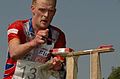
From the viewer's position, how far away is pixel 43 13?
571 cm

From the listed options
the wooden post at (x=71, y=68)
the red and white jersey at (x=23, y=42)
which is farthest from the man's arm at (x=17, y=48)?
the wooden post at (x=71, y=68)

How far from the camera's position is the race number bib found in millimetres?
5754

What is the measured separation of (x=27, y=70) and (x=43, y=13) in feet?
2.50

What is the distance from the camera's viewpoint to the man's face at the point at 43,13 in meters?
5.71

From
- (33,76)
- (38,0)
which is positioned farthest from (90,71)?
(38,0)

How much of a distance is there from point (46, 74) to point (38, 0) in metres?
0.96

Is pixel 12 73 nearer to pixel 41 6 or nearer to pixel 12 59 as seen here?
pixel 12 59

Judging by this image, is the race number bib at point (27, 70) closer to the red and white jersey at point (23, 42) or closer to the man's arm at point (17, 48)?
the red and white jersey at point (23, 42)

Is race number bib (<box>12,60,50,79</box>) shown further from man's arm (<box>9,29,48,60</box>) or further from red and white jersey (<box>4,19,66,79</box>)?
man's arm (<box>9,29,48,60</box>)

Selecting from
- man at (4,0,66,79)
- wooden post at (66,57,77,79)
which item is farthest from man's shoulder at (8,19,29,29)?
wooden post at (66,57,77,79)

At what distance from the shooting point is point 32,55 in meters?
5.83

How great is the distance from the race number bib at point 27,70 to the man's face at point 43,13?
1.61 feet

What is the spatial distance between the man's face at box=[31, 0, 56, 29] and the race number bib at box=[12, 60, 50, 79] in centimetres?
49

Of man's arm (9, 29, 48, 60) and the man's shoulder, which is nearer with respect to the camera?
man's arm (9, 29, 48, 60)
